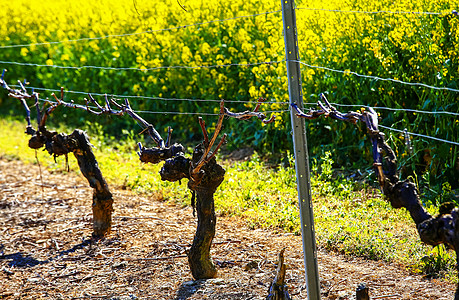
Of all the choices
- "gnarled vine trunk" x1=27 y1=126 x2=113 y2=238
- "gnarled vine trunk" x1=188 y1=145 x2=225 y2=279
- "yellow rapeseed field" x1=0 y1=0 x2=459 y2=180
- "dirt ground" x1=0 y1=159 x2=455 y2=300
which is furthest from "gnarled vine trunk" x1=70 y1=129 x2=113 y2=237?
"gnarled vine trunk" x1=188 y1=145 x2=225 y2=279

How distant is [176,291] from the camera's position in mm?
3588

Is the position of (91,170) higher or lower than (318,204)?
higher

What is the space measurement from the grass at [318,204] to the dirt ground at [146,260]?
0.46 ft

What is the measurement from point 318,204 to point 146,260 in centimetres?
166

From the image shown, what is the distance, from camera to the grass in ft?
13.2

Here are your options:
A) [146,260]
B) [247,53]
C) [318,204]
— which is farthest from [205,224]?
[247,53]

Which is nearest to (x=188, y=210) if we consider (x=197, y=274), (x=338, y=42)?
(x=197, y=274)

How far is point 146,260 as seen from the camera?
13.7ft

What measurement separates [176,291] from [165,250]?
0.75m

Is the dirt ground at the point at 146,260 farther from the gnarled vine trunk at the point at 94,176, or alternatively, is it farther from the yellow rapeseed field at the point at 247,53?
the yellow rapeseed field at the point at 247,53

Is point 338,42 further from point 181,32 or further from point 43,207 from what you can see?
point 43,207

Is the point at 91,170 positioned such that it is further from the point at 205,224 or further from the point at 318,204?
the point at 318,204

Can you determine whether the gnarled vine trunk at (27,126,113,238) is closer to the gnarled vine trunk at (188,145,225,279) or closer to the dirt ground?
the dirt ground

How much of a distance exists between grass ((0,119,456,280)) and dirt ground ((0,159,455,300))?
0.14 m
